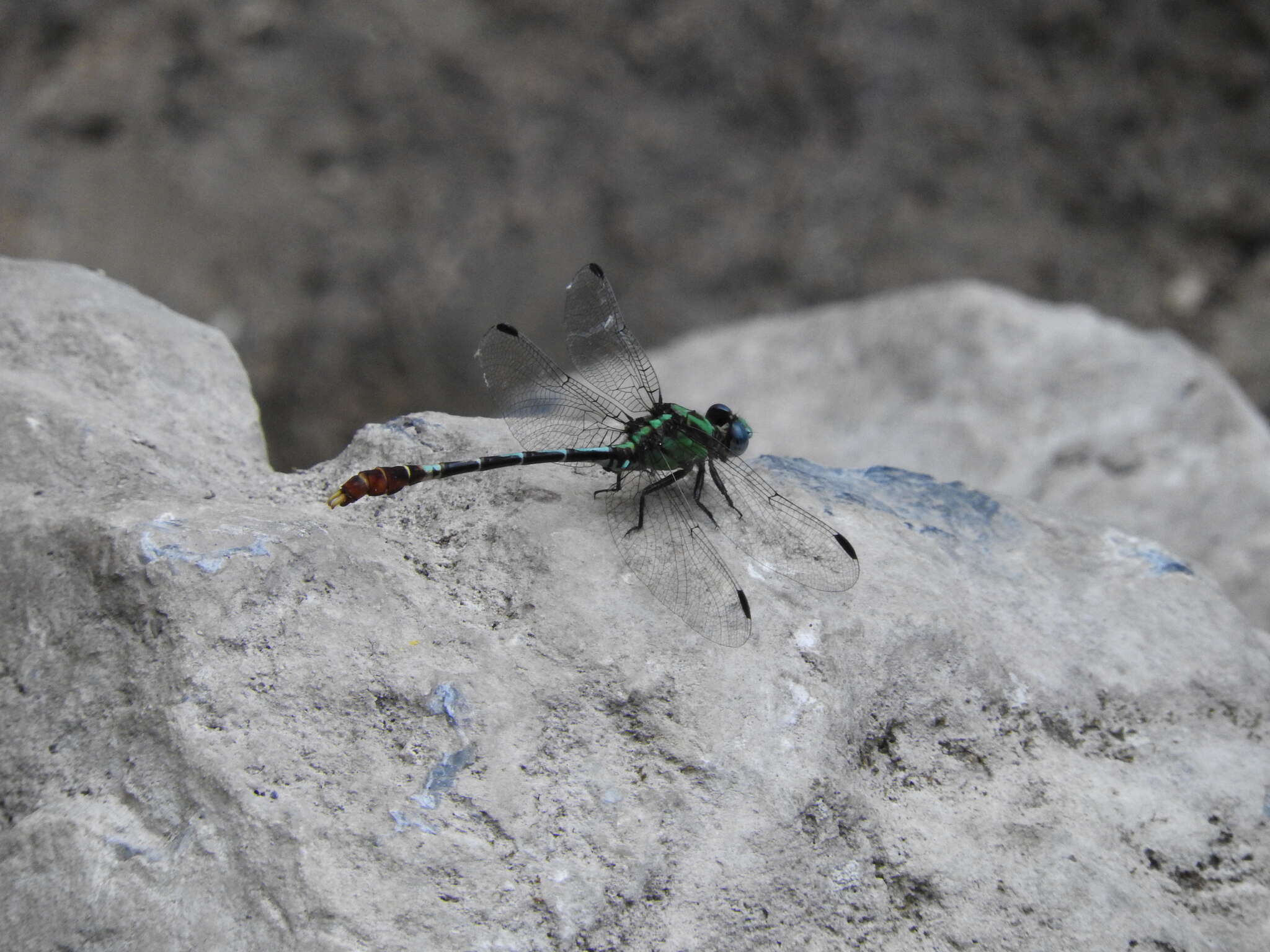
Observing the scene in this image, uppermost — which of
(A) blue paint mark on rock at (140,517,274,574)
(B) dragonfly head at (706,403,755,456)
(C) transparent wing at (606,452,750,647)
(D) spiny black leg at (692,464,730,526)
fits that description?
(B) dragonfly head at (706,403,755,456)

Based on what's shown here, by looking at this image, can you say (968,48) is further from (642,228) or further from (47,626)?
(47,626)

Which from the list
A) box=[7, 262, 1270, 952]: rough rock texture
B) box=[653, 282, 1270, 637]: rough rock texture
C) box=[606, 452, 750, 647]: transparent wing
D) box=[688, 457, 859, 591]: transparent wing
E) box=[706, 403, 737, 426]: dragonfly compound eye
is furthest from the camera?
box=[653, 282, 1270, 637]: rough rock texture

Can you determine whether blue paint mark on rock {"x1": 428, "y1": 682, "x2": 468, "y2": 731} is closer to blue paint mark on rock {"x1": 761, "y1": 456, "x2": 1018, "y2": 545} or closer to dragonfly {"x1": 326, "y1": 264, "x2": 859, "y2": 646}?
dragonfly {"x1": 326, "y1": 264, "x2": 859, "y2": 646}

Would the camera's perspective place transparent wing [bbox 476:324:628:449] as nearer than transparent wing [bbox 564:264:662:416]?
Yes

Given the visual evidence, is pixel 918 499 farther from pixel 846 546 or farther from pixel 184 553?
pixel 184 553

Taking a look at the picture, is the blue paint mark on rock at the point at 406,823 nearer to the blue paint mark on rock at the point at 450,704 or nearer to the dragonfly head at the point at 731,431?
the blue paint mark on rock at the point at 450,704

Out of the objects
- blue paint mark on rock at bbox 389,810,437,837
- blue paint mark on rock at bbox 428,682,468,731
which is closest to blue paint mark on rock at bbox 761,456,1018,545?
blue paint mark on rock at bbox 428,682,468,731

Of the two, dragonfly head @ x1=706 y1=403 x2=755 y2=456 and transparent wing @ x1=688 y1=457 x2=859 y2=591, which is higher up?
dragonfly head @ x1=706 y1=403 x2=755 y2=456
